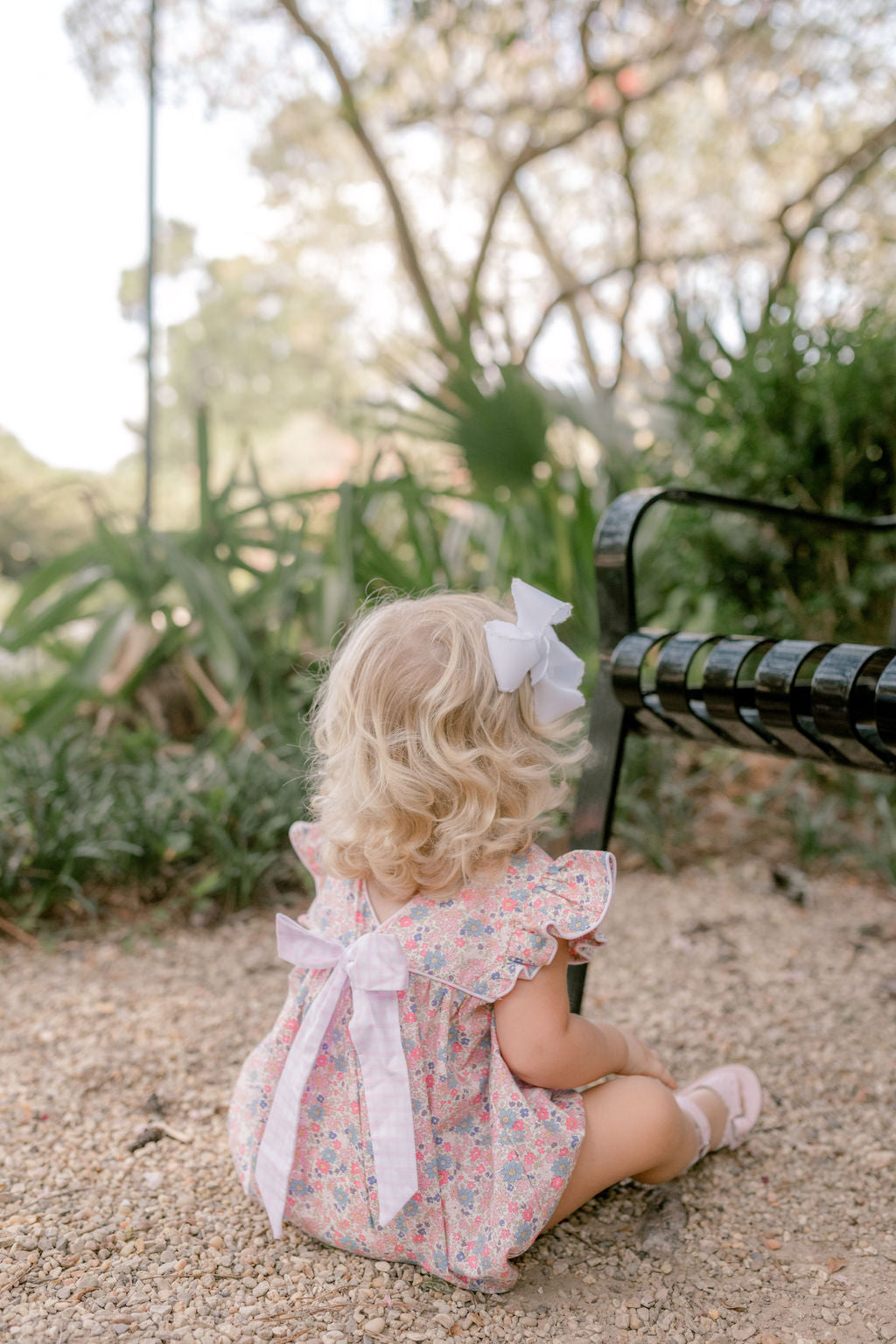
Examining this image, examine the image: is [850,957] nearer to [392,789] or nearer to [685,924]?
[685,924]

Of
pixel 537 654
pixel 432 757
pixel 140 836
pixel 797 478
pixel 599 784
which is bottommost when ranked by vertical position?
pixel 140 836

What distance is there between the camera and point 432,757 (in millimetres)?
1132

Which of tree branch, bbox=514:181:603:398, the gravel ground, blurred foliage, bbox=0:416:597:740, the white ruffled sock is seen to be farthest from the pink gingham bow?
tree branch, bbox=514:181:603:398

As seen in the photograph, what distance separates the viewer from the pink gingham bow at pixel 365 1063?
3.56ft

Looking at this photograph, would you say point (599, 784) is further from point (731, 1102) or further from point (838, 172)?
point (838, 172)

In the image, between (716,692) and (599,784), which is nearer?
(716,692)

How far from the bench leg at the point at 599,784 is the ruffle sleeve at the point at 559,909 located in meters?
0.34

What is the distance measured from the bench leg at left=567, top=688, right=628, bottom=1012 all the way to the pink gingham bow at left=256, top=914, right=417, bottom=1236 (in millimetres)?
449

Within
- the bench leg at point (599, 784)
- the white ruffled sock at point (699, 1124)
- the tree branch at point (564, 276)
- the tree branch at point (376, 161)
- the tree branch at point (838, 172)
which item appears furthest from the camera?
the tree branch at point (564, 276)

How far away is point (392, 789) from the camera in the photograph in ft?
3.73

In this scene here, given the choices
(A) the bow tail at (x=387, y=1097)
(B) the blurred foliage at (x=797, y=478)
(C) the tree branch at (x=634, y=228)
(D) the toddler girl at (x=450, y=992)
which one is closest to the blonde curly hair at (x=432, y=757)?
(D) the toddler girl at (x=450, y=992)

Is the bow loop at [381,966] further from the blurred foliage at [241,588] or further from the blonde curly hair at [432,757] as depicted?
the blurred foliage at [241,588]

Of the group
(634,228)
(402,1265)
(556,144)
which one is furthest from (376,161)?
(402,1265)

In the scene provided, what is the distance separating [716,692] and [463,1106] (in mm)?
633
